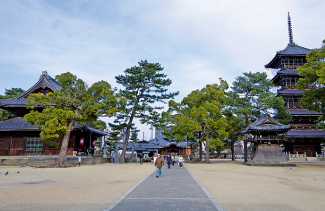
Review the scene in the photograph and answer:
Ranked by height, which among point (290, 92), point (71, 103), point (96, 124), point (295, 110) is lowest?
point (96, 124)

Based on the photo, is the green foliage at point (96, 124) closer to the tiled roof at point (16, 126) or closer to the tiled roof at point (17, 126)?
the tiled roof at point (16, 126)

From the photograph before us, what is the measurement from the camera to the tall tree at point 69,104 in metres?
22.1

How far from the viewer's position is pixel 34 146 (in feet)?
96.4

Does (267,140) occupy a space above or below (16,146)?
above

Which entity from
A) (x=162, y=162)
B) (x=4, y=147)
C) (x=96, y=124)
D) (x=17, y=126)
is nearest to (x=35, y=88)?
(x=17, y=126)

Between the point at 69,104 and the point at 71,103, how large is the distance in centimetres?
33

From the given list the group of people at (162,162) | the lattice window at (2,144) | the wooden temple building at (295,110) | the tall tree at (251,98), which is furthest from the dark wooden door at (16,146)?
the wooden temple building at (295,110)

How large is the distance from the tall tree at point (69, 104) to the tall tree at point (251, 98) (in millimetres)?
17715

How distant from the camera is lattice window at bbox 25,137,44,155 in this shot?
29.3 meters

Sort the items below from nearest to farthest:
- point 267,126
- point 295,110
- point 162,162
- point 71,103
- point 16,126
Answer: point 162,162 < point 71,103 < point 267,126 < point 16,126 < point 295,110

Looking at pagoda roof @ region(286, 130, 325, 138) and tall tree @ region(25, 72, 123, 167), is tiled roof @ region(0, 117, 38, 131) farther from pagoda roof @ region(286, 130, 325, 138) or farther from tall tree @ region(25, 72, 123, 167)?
pagoda roof @ region(286, 130, 325, 138)

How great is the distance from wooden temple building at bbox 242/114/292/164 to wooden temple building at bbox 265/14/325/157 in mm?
12353

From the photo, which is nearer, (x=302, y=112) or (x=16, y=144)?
(x=16, y=144)

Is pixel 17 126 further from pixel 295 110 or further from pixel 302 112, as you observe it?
pixel 302 112
